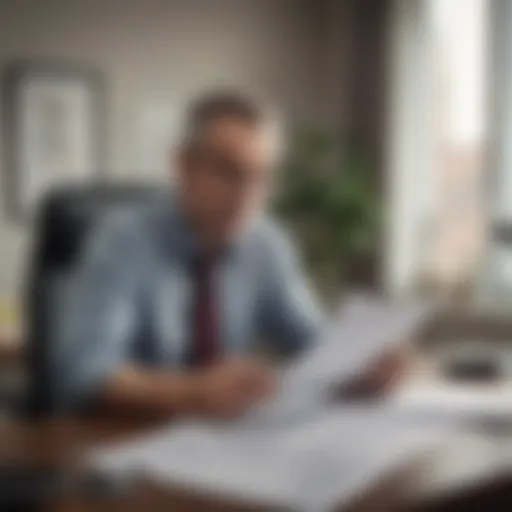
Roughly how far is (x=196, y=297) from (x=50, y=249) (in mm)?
130

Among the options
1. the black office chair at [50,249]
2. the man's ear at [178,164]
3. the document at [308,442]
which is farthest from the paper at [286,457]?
the man's ear at [178,164]

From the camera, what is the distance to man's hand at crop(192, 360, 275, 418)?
2.61ft

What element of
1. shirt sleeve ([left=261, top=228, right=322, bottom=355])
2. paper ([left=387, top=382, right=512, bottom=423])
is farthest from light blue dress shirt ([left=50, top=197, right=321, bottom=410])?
paper ([left=387, top=382, right=512, bottom=423])

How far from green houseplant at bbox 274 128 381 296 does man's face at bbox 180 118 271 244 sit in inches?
1.0

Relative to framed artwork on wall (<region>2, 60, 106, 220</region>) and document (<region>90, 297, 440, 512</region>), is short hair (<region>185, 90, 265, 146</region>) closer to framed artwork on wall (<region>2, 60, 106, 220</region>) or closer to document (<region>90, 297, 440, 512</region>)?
framed artwork on wall (<region>2, 60, 106, 220</region>)

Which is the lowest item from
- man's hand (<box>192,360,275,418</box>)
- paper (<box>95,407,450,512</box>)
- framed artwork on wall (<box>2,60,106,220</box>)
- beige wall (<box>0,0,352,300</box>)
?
paper (<box>95,407,450,512</box>)

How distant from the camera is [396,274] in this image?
2.65ft

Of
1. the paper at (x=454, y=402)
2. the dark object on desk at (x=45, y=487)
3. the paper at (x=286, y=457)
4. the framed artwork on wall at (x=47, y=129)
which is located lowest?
the dark object on desk at (x=45, y=487)

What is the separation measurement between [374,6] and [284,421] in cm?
36

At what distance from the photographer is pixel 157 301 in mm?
829

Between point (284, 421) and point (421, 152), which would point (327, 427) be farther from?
point (421, 152)

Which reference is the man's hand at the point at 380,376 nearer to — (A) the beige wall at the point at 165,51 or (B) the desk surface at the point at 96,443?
(B) the desk surface at the point at 96,443

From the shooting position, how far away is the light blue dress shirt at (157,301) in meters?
0.81

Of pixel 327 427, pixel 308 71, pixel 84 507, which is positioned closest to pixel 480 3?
pixel 308 71
